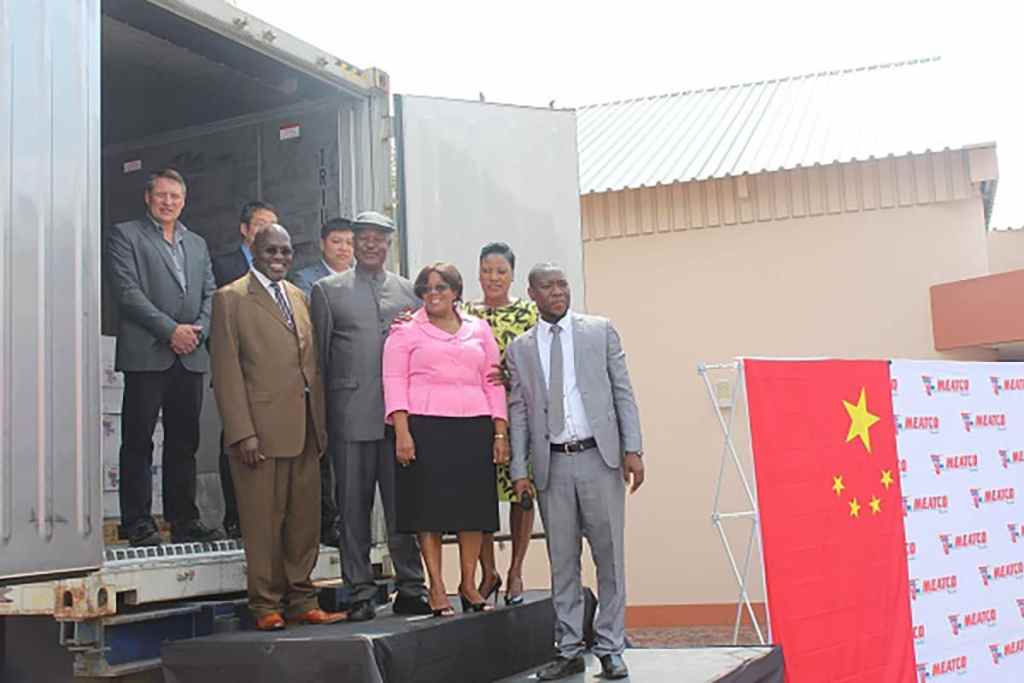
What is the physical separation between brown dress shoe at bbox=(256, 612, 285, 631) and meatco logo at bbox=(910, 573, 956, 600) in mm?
4109

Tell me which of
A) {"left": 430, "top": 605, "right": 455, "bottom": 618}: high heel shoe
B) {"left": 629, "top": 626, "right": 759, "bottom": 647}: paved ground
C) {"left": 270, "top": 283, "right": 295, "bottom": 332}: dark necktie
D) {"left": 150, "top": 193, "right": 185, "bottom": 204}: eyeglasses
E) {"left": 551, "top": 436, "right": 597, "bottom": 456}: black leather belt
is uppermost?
{"left": 150, "top": 193, "right": 185, "bottom": 204}: eyeglasses

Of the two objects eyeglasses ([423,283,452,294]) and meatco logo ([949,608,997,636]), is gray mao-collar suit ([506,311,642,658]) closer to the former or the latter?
eyeglasses ([423,283,452,294])

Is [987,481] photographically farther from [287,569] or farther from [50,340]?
[50,340]

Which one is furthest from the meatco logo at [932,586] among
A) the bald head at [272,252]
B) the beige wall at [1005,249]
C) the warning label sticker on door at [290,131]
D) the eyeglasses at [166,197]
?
the beige wall at [1005,249]

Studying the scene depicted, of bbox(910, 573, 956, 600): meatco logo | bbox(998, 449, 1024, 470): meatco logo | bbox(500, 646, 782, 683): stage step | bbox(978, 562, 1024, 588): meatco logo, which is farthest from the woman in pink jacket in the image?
bbox(998, 449, 1024, 470): meatco logo

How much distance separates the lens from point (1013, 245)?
528 inches

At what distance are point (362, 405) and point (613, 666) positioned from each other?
1.48 m

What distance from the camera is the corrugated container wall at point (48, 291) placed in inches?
143

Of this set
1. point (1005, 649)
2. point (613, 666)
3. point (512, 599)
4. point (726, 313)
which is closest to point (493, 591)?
point (512, 599)

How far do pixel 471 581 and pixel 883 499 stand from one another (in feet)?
10.4

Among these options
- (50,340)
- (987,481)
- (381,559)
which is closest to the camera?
(50,340)

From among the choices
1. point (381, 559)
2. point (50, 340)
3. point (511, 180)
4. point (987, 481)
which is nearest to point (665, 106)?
point (987, 481)

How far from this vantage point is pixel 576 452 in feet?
14.9

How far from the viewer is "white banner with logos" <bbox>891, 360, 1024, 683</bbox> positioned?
7086 mm
